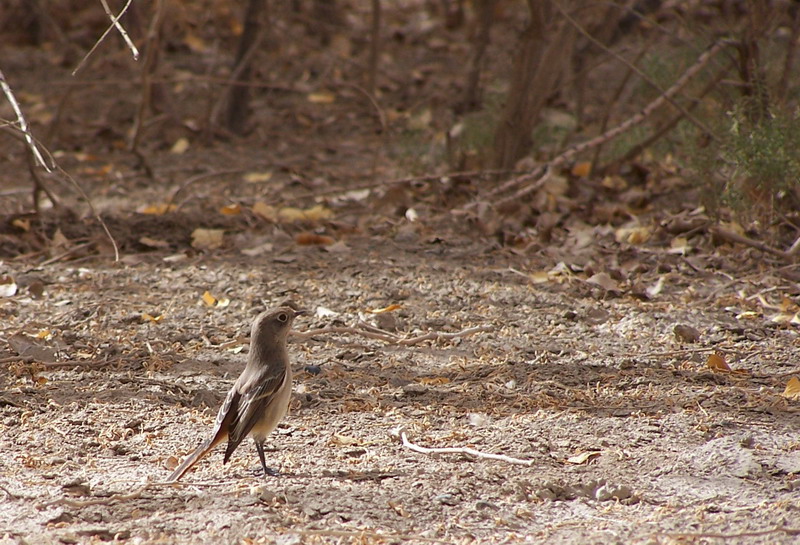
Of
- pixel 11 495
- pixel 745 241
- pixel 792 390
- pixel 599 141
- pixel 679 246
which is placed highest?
pixel 599 141

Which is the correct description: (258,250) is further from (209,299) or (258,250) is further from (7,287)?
(7,287)

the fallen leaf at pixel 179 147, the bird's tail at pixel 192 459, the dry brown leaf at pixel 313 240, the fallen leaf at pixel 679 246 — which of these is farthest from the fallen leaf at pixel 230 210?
the bird's tail at pixel 192 459

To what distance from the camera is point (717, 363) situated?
4.07 meters

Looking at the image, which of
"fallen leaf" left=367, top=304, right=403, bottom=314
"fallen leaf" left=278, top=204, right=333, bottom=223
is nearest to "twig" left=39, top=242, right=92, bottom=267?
"fallen leaf" left=278, top=204, right=333, bottom=223

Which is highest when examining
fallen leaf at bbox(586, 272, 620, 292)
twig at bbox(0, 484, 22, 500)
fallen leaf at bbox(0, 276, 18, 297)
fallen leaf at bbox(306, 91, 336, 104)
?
fallen leaf at bbox(306, 91, 336, 104)

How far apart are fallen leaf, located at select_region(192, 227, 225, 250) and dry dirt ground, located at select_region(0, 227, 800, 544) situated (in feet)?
0.92

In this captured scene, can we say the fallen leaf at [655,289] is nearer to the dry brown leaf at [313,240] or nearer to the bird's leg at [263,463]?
the dry brown leaf at [313,240]

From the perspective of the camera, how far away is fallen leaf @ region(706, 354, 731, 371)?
406 cm

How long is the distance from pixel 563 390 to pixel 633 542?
121 centimetres

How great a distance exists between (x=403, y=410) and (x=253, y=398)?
2.46 feet

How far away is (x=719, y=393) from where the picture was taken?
3791mm

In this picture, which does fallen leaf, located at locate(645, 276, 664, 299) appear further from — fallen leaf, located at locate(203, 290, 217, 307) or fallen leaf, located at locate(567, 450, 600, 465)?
fallen leaf, located at locate(203, 290, 217, 307)

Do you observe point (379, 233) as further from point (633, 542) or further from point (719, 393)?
point (633, 542)

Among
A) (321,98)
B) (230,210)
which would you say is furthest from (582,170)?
(321,98)
